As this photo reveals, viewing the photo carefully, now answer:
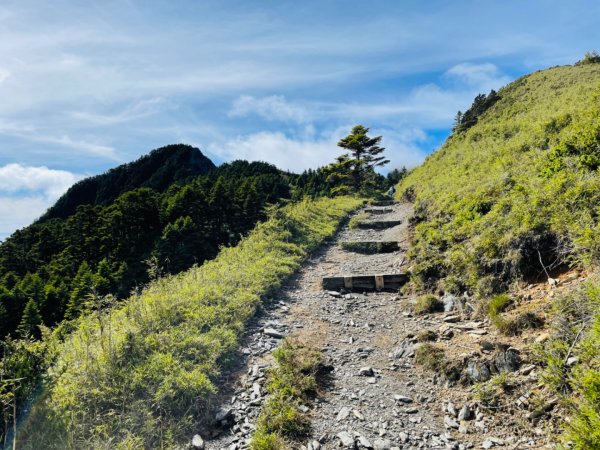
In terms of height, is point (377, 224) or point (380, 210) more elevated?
point (380, 210)

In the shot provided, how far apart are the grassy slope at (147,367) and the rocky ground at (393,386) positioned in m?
0.56

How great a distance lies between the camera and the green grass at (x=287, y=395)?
18.4 ft

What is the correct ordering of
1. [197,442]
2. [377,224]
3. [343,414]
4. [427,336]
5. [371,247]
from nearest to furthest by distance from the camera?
[197,442], [343,414], [427,336], [371,247], [377,224]

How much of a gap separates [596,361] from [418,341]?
3.75m

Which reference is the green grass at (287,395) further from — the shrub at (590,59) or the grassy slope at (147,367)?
the shrub at (590,59)

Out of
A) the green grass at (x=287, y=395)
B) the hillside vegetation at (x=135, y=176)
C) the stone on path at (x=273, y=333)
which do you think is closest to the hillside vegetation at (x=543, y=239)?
the green grass at (x=287, y=395)

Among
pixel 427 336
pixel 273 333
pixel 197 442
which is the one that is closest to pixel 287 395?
pixel 197 442

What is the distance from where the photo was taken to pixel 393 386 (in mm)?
6836

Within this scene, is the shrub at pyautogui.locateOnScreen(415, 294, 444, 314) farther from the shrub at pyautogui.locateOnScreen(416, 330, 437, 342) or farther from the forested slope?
the forested slope

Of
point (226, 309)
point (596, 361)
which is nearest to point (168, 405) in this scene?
point (226, 309)

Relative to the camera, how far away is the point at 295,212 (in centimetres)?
2380

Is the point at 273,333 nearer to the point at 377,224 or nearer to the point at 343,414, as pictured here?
the point at 343,414

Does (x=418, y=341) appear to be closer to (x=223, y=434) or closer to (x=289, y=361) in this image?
(x=289, y=361)

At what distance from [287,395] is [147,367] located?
107 inches
